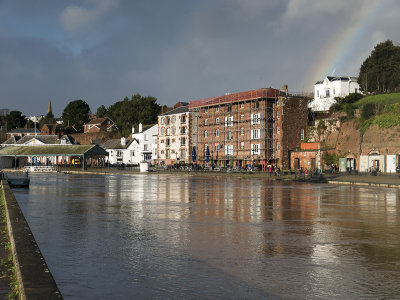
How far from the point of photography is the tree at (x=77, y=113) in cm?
17588

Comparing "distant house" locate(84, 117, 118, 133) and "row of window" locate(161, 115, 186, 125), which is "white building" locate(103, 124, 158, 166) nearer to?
"row of window" locate(161, 115, 186, 125)

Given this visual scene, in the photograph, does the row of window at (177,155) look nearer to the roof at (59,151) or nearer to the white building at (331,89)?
the roof at (59,151)

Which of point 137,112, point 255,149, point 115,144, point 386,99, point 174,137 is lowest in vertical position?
point 255,149


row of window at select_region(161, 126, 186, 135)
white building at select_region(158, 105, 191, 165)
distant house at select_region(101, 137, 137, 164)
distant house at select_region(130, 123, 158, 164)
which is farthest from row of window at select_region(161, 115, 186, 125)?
distant house at select_region(101, 137, 137, 164)

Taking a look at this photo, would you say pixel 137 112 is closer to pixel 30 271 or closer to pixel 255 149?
pixel 255 149

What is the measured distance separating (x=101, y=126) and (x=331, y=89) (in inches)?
3100

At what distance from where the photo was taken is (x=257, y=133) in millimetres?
85562

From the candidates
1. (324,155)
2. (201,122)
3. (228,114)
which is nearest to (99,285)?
(324,155)

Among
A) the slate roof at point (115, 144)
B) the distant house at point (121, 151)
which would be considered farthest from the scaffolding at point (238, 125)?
the slate roof at point (115, 144)

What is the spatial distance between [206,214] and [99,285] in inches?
459

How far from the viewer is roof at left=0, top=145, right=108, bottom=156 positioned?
99287mm

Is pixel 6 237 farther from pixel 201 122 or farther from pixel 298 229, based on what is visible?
pixel 201 122

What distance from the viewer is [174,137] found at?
355ft

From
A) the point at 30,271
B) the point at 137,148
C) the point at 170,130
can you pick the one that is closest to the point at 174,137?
the point at 170,130
